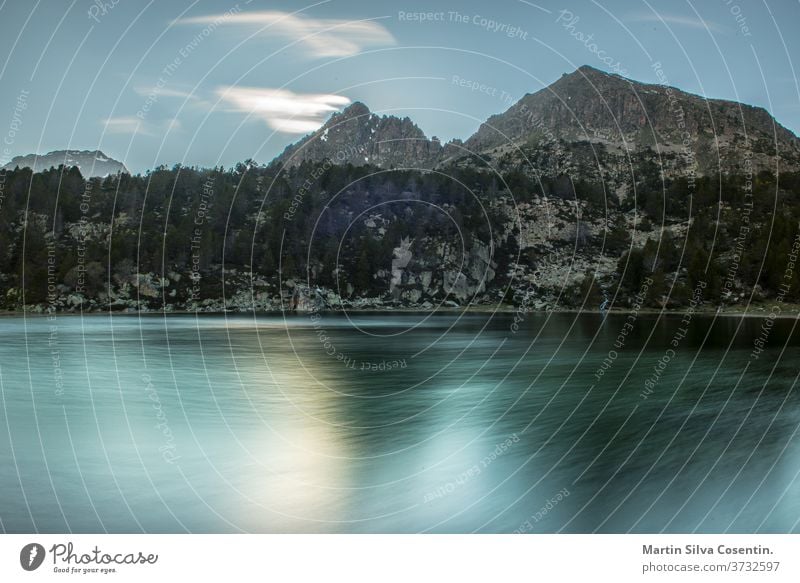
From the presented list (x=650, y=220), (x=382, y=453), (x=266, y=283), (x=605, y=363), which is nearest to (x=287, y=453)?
(x=382, y=453)

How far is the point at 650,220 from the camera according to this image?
165m

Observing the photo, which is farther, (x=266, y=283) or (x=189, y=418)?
(x=266, y=283)

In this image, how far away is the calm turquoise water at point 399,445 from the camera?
43.4ft

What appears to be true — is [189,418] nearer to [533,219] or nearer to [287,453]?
[287,453]

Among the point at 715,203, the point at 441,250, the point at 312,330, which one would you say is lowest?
the point at 312,330

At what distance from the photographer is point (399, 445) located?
742 inches

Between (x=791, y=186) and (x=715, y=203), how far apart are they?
27296mm

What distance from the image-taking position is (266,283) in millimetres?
131125

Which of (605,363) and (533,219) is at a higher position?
(533,219)

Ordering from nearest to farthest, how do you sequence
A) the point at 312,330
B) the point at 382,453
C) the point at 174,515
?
the point at 174,515
the point at 382,453
the point at 312,330

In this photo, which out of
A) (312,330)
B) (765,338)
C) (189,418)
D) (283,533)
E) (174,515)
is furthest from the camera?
(312,330)

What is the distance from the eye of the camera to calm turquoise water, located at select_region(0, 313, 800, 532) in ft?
43.4

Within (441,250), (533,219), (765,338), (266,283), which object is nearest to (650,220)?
(533,219)
